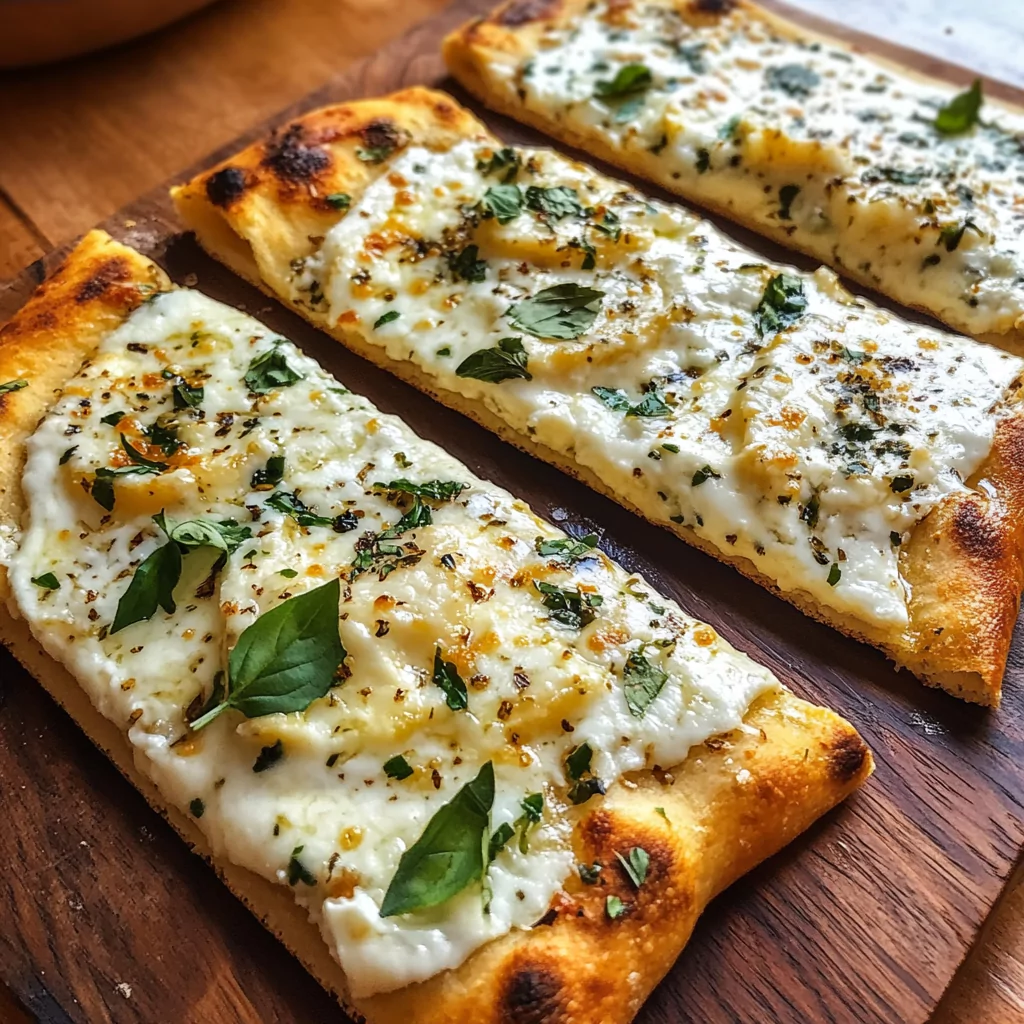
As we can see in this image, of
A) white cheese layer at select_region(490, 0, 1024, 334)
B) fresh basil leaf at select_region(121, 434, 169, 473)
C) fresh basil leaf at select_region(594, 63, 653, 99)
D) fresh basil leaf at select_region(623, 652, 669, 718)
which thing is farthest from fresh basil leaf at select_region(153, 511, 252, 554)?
fresh basil leaf at select_region(594, 63, 653, 99)

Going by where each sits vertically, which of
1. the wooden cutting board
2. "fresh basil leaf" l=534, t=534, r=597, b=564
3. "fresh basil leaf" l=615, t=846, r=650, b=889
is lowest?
the wooden cutting board

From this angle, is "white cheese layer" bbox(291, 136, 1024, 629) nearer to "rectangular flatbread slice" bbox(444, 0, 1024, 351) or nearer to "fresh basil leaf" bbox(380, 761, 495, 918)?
"rectangular flatbread slice" bbox(444, 0, 1024, 351)

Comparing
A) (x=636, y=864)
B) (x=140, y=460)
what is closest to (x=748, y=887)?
(x=636, y=864)

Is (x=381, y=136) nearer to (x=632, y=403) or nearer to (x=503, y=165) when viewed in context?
(x=503, y=165)

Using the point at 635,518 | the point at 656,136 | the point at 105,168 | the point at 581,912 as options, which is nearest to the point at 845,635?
the point at 635,518

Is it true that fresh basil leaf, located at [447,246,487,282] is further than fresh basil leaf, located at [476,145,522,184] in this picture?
No

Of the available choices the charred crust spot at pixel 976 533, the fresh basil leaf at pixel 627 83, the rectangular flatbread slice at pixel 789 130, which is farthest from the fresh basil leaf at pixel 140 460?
the fresh basil leaf at pixel 627 83
